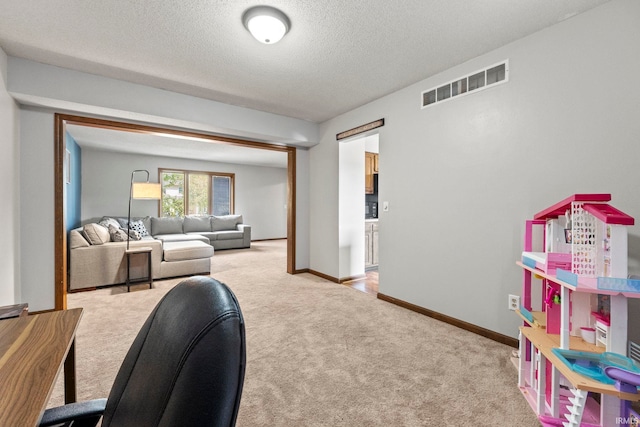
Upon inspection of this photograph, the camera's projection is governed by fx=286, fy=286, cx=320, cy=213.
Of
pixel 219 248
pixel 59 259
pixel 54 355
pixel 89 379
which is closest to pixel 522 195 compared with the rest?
pixel 54 355

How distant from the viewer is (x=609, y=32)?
5.86ft

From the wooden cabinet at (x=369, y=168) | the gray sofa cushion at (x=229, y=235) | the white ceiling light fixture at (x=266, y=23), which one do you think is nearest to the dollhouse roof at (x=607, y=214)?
the white ceiling light fixture at (x=266, y=23)

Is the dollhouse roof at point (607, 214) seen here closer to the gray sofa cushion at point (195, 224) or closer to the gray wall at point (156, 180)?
the gray wall at point (156, 180)

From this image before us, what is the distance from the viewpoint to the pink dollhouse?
122 centimetres

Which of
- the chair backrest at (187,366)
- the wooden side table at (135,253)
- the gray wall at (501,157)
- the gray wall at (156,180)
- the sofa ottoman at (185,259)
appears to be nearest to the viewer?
the chair backrest at (187,366)

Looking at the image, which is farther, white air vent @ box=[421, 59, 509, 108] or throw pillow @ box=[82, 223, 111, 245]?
throw pillow @ box=[82, 223, 111, 245]

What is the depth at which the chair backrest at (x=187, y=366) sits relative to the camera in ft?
1.51

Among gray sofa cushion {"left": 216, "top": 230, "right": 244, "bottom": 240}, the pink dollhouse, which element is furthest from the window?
the pink dollhouse

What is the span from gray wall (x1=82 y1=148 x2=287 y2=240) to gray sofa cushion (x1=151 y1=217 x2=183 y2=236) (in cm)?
55

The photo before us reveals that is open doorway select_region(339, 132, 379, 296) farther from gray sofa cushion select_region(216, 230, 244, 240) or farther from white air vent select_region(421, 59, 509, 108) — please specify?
gray sofa cushion select_region(216, 230, 244, 240)

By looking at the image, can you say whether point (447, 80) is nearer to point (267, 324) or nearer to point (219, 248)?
point (267, 324)

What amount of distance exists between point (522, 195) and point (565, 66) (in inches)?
36.0

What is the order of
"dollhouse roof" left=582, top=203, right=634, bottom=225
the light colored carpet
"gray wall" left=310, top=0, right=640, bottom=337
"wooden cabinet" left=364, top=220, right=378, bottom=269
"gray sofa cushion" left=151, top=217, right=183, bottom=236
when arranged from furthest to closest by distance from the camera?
1. "gray sofa cushion" left=151, top=217, right=183, bottom=236
2. "wooden cabinet" left=364, top=220, right=378, bottom=269
3. "gray wall" left=310, top=0, right=640, bottom=337
4. the light colored carpet
5. "dollhouse roof" left=582, top=203, right=634, bottom=225

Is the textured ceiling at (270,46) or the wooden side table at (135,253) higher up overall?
the textured ceiling at (270,46)
